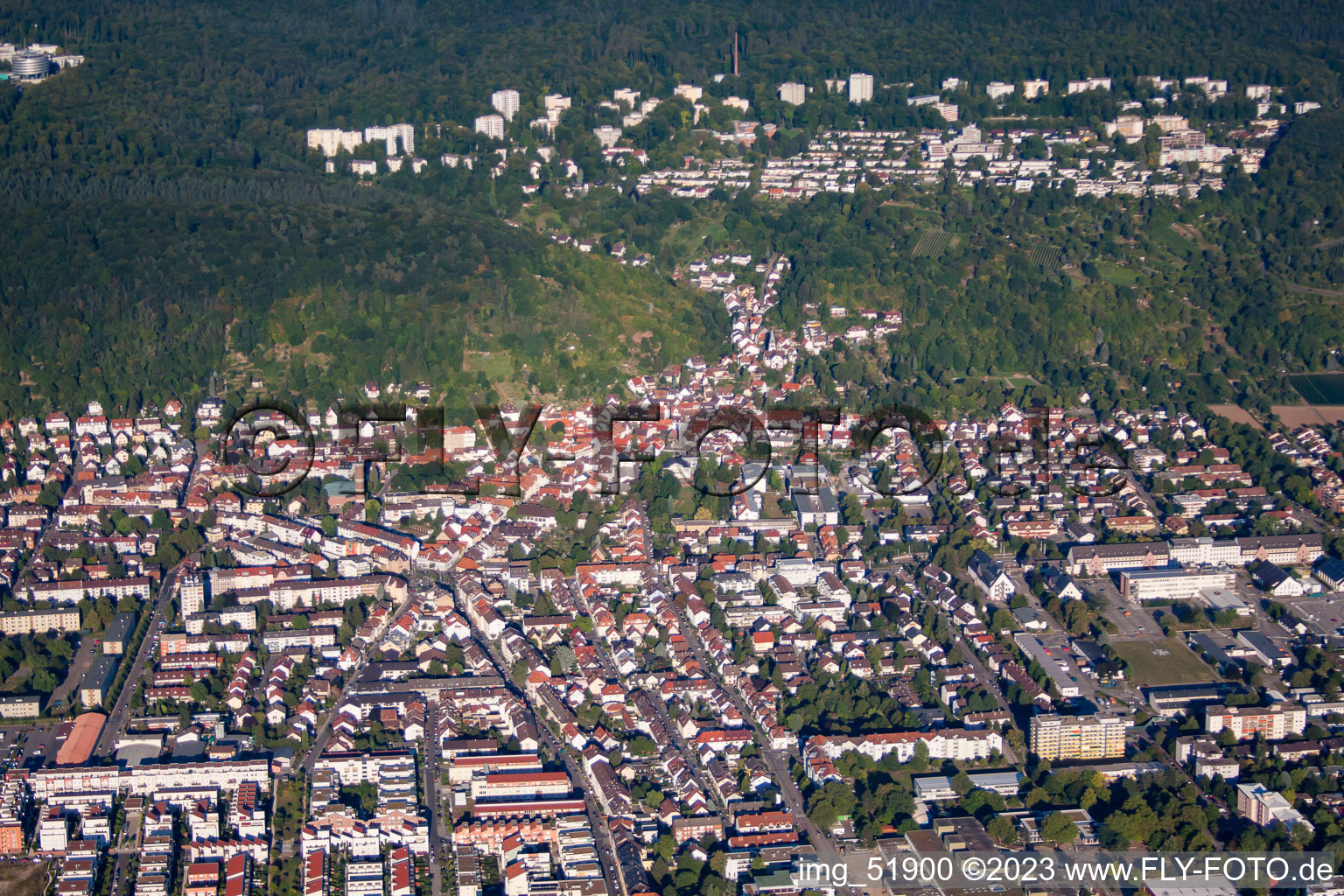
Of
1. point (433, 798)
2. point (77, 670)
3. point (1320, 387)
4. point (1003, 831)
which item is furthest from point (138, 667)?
point (1320, 387)

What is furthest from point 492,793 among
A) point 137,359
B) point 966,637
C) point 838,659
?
point 137,359

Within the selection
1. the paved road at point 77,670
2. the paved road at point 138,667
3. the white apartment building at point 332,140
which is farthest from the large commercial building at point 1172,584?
the white apartment building at point 332,140

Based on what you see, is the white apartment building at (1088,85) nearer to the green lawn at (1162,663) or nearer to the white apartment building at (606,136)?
the white apartment building at (606,136)

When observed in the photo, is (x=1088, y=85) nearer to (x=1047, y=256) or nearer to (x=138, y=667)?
(x=1047, y=256)

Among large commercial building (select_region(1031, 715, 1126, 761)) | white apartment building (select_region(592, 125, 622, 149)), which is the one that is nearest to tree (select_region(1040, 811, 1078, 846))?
large commercial building (select_region(1031, 715, 1126, 761))

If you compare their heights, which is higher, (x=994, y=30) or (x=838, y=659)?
(x=994, y=30)

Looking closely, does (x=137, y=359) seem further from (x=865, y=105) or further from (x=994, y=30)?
(x=994, y=30)
